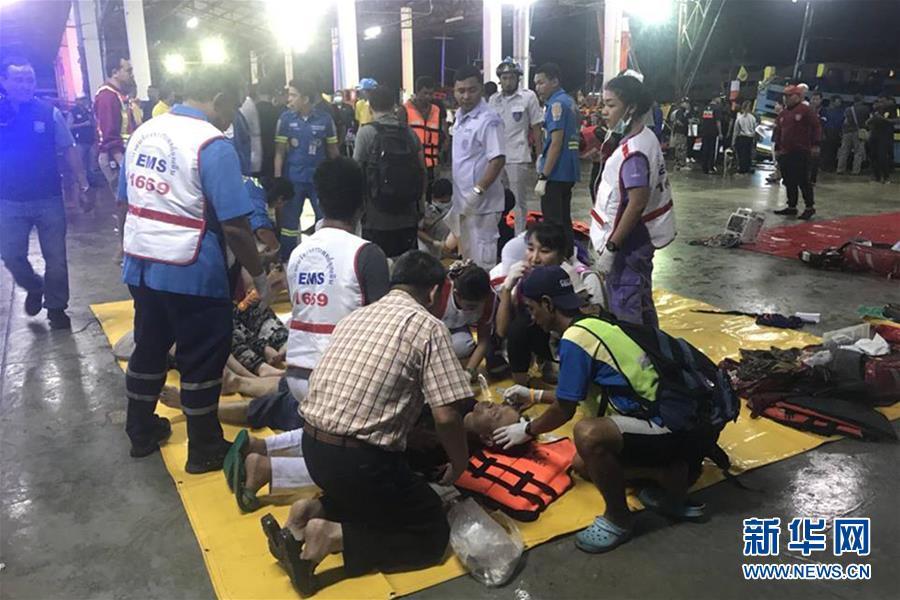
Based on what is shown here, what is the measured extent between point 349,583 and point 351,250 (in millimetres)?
1186

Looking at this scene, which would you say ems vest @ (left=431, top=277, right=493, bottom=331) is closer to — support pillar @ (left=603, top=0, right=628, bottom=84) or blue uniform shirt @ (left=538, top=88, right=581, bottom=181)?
blue uniform shirt @ (left=538, top=88, right=581, bottom=181)

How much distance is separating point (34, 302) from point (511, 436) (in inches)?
160

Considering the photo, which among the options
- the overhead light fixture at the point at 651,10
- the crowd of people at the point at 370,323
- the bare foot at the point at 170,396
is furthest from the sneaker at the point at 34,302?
the overhead light fixture at the point at 651,10

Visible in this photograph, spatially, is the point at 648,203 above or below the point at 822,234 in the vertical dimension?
above

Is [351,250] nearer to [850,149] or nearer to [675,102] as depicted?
[850,149]

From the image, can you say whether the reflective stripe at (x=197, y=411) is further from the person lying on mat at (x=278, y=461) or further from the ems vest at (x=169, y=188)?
the ems vest at (x=169, y=188)

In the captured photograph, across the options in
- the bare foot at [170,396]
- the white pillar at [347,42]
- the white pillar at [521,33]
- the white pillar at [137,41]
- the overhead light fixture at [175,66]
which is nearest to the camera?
the bare foot at [170,396]

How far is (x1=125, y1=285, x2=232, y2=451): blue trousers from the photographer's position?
284cm

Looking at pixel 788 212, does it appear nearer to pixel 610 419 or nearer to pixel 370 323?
pixel 610 419

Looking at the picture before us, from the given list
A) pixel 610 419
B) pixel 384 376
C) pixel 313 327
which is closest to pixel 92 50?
pixel 313 327

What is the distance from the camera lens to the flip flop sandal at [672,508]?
2598 mm

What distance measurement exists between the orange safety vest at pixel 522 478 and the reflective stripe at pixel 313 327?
77 cm

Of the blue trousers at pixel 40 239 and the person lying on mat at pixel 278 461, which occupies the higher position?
the blue trousers at pixel 40 239

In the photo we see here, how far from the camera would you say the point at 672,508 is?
8.55 ft
